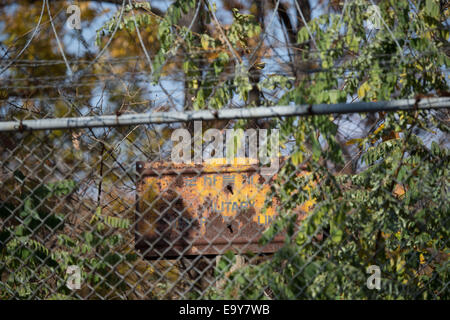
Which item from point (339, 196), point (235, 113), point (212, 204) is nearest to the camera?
point (235, 113)

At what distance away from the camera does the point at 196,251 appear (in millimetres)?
3355

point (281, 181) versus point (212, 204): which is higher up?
point (281, 181)

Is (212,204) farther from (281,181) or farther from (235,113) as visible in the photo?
(235,113)

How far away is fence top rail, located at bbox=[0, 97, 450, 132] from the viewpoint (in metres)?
2.09

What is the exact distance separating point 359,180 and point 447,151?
631 millimetres

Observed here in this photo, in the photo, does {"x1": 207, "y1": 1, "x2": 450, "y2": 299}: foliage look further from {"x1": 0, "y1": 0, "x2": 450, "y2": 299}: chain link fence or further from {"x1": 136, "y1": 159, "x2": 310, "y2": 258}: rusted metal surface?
{"x1": 136, "y1": 159, "x2": 310, "y2": 258}: rusted metal surface

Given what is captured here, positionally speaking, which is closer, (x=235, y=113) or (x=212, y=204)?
(x=235, y=113)

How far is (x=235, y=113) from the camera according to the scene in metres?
2.15

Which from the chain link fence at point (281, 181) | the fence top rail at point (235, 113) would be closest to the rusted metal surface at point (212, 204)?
the chain link fence at point (281, 181)

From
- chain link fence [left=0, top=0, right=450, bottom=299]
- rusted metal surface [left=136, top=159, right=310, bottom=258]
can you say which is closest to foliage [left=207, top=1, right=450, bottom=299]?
chain link fence [left=0, top=0, right=450, bottom=299]

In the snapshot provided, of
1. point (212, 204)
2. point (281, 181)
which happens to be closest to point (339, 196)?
point (281, 181)

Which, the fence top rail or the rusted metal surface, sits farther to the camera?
the rusted metal surface

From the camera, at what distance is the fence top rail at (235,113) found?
2092mm

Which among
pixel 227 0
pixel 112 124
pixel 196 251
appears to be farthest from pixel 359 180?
pixel 227 0
